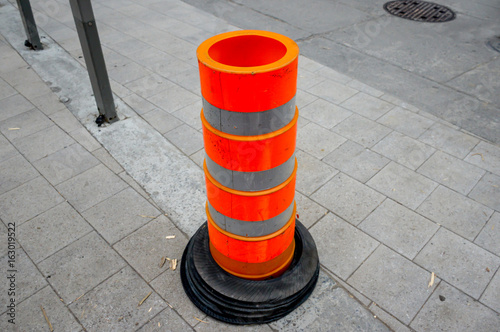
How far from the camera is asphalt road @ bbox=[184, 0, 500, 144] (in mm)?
6152

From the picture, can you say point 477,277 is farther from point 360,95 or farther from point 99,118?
point 99,118

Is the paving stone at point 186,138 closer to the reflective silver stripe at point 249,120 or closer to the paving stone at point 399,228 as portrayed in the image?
the paving stone at point 399,228

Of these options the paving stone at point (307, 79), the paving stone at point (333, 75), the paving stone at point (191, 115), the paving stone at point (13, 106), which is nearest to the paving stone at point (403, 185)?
the paving stone at point (307, 79)

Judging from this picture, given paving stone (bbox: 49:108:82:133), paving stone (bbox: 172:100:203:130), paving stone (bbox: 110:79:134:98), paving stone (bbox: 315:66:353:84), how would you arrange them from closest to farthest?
paving stone (bbox: 49:108:82:133), paving stone (bbox: 172:100:203:130), paving stone (bbox: 110:79:134:98), paving stone (bbox: 315:66:353:84)

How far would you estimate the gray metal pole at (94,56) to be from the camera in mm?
4555

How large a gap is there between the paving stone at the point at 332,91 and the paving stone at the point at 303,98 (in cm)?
12

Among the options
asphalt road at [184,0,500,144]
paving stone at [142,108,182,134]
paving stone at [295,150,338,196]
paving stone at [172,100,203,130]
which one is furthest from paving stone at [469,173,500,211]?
paving stone at [142,108,182,134]

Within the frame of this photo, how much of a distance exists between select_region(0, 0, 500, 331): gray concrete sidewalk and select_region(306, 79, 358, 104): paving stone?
0.11 ft

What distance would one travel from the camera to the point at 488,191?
4410 millimetres

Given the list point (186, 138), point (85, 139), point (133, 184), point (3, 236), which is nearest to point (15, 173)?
point (85, 139)

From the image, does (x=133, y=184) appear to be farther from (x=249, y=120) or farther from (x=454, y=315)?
(x=454, y=315)

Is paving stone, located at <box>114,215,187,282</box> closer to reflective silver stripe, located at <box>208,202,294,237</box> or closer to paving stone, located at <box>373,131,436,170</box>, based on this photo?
reflective silver stripe, located at <box>208,202,294,237</box>

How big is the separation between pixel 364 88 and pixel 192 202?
151 inches

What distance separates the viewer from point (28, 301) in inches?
128
